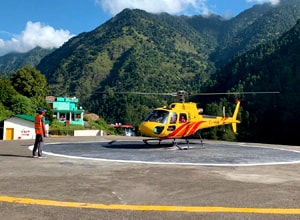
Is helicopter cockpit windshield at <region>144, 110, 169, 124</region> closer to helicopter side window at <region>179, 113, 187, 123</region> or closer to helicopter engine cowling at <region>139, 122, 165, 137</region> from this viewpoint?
helicopter engine cowling at <region>139, 122, 165, 137</region>

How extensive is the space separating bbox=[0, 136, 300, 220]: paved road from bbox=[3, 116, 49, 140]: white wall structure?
25831 mm

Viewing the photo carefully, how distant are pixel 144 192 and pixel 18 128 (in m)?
31.1

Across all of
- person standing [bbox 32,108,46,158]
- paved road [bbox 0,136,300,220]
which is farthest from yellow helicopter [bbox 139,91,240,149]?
paved road [bbox 0,136,300,220]

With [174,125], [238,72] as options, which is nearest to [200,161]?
[174,125]

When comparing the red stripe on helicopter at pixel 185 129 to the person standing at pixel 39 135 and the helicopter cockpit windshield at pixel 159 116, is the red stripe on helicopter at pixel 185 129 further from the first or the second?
the person standing at pixel 39 135

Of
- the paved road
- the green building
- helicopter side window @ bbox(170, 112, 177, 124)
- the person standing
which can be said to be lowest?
the paved road

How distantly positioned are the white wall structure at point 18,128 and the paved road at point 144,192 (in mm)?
25831

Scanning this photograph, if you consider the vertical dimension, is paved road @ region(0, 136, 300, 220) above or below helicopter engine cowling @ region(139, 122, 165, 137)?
below

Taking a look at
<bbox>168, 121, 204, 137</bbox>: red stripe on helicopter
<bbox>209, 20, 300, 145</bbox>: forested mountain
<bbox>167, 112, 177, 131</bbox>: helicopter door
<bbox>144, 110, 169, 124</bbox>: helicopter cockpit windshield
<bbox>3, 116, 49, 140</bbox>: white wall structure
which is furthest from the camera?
<bbox>209, 20, 300, 145</bbox>: forested mountain

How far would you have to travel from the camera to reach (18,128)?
35.3m

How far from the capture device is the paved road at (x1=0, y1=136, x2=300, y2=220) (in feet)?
18.1

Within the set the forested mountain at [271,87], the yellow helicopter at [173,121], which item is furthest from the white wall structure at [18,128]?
the forested mountain at [271,87]

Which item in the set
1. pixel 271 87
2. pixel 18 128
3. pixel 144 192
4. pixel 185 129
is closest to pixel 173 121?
pixel 185 129

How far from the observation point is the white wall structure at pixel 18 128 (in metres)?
34.8
